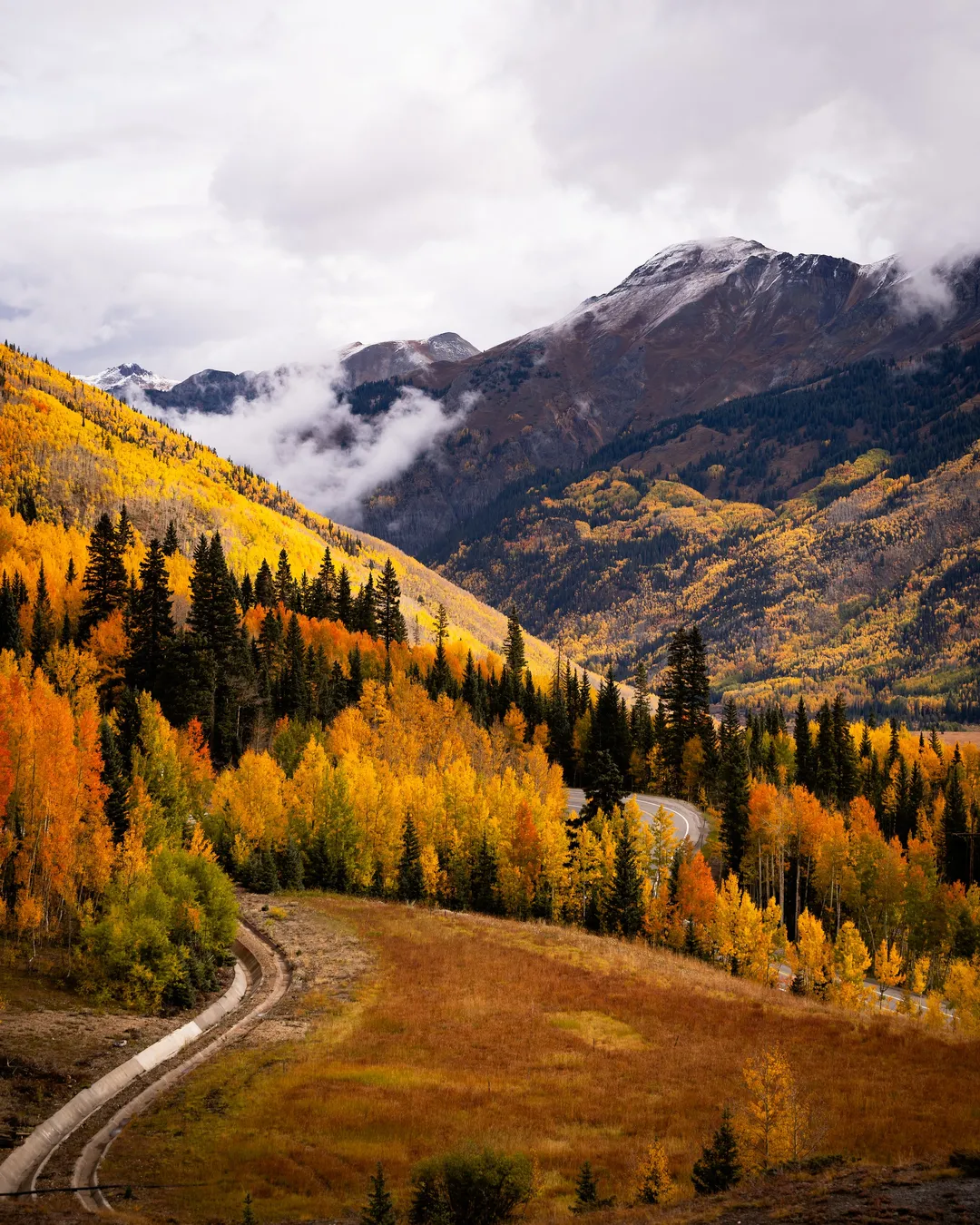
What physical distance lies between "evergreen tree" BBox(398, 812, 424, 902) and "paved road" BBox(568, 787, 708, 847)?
24.2m

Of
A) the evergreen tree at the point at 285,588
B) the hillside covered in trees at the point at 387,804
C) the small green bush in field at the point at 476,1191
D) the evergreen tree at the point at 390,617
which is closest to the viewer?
the small green bush in field at the point at 476,1191

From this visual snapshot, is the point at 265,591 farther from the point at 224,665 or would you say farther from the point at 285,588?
the point at 224,665

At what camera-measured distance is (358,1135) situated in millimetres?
38562

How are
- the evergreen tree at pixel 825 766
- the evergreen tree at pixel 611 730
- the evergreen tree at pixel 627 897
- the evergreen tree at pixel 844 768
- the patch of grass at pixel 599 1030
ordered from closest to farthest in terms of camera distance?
1. the patch of grass at pixel 599 1030
2. the evergreen tree at pixel 627 897
3. the evergreen tree at pixel 611 730
4. the evergreen tree at pixel 825 766
5. the evergreen tree at pixel 844 768

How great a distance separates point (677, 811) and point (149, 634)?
6725cm

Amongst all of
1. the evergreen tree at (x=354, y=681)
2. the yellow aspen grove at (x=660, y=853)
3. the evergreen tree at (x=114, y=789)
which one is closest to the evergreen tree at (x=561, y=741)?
the evergreen tree at (x=354, y=681)

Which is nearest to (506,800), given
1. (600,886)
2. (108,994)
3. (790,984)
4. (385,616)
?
(600,886)

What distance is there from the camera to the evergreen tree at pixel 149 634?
103 m

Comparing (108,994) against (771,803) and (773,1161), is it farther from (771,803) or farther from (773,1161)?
(771,803)

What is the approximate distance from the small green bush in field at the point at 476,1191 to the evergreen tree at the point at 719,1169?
218 inches

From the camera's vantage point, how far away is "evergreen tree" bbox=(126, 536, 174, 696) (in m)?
103

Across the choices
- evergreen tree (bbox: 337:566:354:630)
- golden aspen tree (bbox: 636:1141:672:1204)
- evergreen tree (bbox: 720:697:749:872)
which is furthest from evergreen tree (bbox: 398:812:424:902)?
evergreen tree (bbox: 337:566:354:630)

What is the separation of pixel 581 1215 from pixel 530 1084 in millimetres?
16484

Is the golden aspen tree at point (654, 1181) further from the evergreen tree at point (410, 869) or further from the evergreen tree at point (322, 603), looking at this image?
the evergreen tree at point (322, 603)
